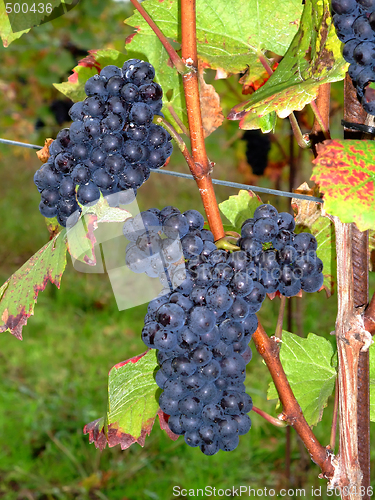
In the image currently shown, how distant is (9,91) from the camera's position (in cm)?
405

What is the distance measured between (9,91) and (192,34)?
380 centimetres

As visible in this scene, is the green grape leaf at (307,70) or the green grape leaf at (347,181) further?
the green grape leaf at (307,70)

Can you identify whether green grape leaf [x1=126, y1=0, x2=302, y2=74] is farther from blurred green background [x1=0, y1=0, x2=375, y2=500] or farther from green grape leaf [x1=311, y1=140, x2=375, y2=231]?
blurred green background [x1=0, y1=0, x2=375, y2=500]

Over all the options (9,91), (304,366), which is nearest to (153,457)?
(304,366)

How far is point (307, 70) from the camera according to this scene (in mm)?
695

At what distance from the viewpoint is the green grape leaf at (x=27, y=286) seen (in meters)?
0.71

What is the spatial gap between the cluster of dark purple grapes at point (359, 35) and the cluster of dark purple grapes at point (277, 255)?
0.68 ft

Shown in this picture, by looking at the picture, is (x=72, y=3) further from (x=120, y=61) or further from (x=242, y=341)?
(x=242, y=341)

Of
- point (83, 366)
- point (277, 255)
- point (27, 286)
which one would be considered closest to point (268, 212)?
point (277, 255)

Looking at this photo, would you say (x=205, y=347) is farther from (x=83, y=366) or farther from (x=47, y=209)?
(x=83, y=366)
